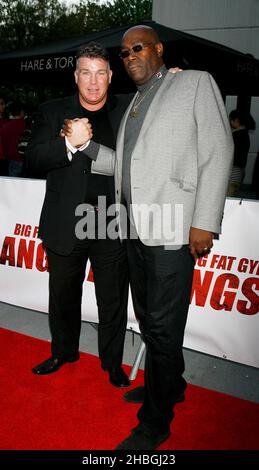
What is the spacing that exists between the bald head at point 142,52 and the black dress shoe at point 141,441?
1960mm

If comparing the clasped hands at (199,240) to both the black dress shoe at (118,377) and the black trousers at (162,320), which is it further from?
the black dress shoe at (118,377)

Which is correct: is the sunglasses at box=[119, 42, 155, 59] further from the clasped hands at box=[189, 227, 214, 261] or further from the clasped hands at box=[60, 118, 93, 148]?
the clasped hands at box=[189, 227, 214, 261]

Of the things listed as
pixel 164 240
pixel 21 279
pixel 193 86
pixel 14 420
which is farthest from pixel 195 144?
pixel 21 279

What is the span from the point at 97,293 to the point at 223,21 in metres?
13.2

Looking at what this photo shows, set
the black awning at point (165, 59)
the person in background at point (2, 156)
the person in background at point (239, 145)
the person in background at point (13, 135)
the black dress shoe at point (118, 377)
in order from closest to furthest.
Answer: the black dress shoe at point (118, 377)
the black awning at point (165, 59)
the person in background at point (239, 145)
the person in background at point (13, 135)
the person in background at point (2, 156)

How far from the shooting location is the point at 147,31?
2100mm

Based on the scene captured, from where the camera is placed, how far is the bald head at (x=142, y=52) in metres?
2.09

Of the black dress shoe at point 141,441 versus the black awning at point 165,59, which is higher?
the black awning at point 165,59

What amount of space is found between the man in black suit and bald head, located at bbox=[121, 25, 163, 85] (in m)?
0.32

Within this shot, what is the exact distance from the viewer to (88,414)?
2508 mm

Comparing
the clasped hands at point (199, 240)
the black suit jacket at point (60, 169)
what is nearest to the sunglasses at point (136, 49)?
the black suit jacket at point (60, 169)

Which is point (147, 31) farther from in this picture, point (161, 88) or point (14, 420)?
point (14, 420)

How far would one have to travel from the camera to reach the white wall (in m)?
12.9

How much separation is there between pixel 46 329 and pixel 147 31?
8.61ft
